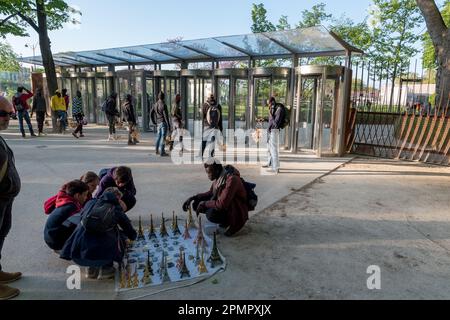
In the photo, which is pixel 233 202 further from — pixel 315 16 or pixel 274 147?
pixel 315 16

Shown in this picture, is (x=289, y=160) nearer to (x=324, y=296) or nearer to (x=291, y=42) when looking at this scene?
(x=291, y=42)

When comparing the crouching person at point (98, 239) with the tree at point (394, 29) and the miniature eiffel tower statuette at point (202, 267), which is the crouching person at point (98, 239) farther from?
the tree at point (394, 29)

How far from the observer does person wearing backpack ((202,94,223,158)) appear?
8.28 metres

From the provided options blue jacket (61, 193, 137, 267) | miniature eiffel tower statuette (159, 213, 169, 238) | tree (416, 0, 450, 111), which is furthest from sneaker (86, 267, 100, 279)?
tree (416, 0, 450, 111)

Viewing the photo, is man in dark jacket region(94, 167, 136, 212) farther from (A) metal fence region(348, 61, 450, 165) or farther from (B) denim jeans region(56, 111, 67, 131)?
(B) denim jeans region(56, 111, 67, 131)

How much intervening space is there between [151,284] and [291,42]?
8.44 metres

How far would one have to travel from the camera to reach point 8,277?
10.4 ft

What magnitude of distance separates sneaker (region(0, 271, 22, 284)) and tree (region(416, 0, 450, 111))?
9895mm

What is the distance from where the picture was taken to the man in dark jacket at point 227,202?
4.05 m

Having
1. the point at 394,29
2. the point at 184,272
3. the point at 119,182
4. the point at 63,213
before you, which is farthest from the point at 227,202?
the point at 394,29

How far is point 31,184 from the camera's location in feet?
21.2

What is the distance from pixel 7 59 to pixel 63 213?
3266 cm

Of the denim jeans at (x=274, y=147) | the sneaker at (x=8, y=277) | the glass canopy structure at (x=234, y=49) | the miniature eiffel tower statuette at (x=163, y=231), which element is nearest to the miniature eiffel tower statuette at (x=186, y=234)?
the miniature eiffel tower statuette at (x=163, y=231)
